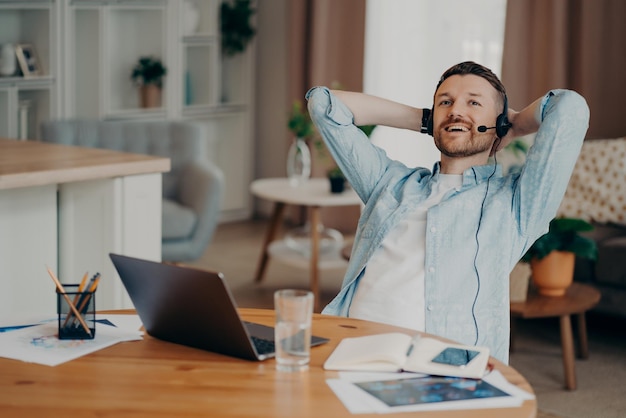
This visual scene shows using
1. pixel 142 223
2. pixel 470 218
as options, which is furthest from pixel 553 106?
pixel 142 223

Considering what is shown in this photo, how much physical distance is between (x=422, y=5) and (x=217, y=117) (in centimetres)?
156

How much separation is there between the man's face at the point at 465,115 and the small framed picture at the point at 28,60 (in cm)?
372

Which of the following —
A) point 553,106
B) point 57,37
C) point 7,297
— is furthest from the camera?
point 57,37

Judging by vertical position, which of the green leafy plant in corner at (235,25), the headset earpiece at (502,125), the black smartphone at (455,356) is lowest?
the black smartphone at (455,356)

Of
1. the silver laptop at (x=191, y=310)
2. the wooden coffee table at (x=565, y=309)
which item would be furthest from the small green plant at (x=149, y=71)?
the silver laptop at (x=191, y=310)

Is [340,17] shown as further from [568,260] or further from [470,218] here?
[470,218]

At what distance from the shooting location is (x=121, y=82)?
6035 mm

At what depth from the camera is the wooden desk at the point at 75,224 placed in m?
2.92

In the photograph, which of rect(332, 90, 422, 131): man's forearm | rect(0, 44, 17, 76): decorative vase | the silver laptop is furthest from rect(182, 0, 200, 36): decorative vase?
the silver laptop

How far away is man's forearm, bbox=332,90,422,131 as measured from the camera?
7.25 feet

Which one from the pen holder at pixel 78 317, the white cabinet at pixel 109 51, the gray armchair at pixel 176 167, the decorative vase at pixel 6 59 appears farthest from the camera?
the white cabinet at pixel 109 51

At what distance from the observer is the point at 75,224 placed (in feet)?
10.1

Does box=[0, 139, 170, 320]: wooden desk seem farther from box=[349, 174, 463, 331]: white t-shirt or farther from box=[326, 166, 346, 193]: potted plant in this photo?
box=[326, 166, 346, 193]: potted plant

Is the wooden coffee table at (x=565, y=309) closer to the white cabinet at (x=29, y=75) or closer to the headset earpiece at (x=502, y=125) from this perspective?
the headset earpiece at (x=502, y=125)
